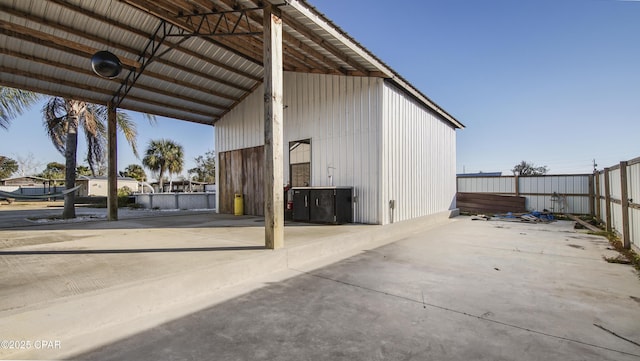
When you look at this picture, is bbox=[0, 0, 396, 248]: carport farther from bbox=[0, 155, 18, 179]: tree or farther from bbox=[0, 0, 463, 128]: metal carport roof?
bbox=[0, 155, 18, 179]: tree

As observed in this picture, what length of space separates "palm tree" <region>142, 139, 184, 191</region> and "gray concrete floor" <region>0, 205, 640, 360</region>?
99.3 feet

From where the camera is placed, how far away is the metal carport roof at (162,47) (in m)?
5.43

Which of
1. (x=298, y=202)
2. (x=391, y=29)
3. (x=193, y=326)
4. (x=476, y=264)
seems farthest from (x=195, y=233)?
(x=391, y=29)

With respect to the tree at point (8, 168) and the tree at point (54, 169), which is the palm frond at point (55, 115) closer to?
the tree at point (8, 168)

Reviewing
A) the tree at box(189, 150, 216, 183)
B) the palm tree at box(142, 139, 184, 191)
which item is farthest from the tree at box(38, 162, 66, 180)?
the palm tree at box(142, 139, 184, 191)

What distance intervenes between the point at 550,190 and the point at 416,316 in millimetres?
12773


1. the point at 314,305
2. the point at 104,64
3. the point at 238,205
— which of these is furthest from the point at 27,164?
the point at 314,305

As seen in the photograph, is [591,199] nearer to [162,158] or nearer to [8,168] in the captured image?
[162,158]

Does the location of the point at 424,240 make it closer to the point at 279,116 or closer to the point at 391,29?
the point at 279,116

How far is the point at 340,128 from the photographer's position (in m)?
8.04

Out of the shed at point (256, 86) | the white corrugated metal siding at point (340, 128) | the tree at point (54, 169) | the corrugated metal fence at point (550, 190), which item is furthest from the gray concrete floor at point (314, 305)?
the tree at point (54, 169)

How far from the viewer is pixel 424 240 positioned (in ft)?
21.9

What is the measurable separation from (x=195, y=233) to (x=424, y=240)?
5.15 m

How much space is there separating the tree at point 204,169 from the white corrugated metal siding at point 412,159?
42.2 metres
